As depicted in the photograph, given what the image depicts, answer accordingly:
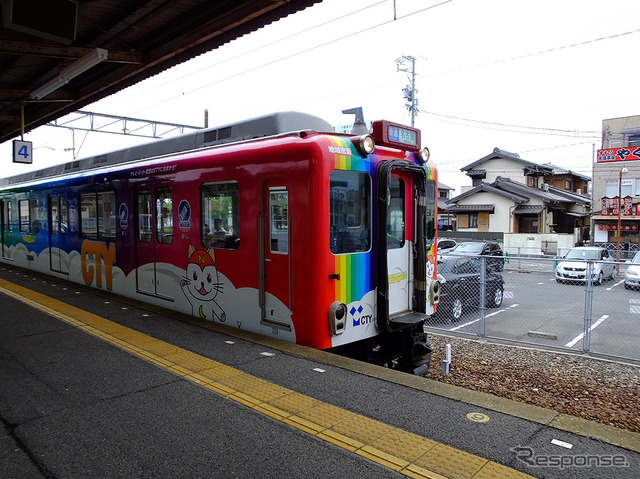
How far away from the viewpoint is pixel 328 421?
11.3ft

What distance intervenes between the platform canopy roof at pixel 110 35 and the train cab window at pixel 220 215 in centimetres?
211

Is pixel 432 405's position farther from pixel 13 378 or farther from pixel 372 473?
pixel 13 378

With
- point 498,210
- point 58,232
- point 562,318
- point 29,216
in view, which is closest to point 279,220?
point 58,232

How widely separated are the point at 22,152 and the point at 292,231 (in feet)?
36.2

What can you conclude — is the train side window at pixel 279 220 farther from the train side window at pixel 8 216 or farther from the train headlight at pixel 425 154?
the train side window at pixel 8 216

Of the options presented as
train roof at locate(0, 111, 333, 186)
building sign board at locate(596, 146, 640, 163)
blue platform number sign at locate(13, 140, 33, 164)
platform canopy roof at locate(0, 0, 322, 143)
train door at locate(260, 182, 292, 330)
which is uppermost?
building sign board at locate(596, 146, 640, 163)

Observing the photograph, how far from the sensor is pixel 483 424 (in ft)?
11.0

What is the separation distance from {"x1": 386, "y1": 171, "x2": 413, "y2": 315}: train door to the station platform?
1.28m

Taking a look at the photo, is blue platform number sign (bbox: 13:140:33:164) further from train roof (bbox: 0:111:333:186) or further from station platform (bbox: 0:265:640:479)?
station platform (bbox: 0:265:640:479)

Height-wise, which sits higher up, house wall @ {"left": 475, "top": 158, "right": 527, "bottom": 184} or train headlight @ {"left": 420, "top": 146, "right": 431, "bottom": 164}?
house wall @ {"left": 475, "top": 158, "right": 527, "bottom": 184}

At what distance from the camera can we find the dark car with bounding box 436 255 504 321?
10.0 m

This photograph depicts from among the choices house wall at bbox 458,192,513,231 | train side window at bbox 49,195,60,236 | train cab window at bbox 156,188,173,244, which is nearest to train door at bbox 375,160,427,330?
train cab window at bbox 156,188,173,244

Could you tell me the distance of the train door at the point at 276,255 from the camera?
5.00m

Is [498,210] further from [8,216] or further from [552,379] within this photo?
[8,216]
